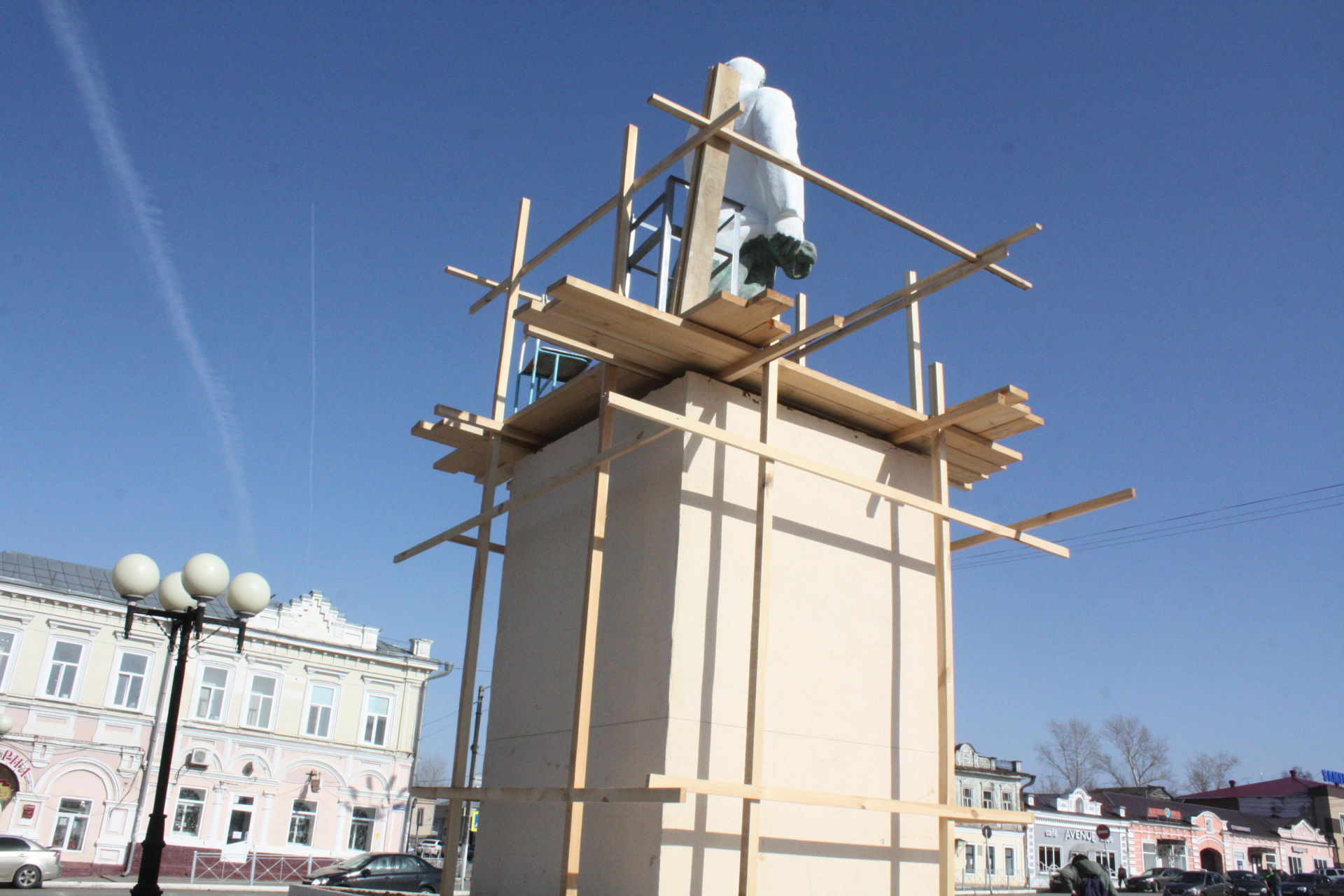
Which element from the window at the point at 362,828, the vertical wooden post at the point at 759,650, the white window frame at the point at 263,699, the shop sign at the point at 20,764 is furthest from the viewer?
the window at the point at 362,828

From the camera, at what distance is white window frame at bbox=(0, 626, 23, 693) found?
28078 mm

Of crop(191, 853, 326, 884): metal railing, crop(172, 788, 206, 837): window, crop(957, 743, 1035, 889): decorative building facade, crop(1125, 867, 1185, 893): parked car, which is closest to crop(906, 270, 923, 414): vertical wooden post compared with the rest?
crop(191, 853, 326, 884): metal railing

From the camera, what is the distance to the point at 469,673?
21.3 ft

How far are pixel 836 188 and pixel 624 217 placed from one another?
1.27 meters

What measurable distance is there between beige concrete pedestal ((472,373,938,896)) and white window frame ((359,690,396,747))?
1142 inches

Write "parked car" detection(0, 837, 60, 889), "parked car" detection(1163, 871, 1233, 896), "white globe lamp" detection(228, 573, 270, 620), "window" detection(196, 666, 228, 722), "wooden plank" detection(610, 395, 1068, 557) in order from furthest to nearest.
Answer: "parked car" detection(1163, 871, 1233, 896)
"window" detection(196, 666, 228, 722)
"parked car" detection(0, 837, 60, 889)
"white globe lamp" detection(228, 573, 270, 620)
"wooden plank" detection(610, 395, 1068, 557)

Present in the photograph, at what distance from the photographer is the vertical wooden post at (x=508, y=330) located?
7270mm

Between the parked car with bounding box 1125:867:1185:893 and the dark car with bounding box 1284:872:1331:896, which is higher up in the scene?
the dark car with bounding box 1284:872:1331:896

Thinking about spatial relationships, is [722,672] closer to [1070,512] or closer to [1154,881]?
[1070,512]

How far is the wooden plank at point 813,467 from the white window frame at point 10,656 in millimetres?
29818

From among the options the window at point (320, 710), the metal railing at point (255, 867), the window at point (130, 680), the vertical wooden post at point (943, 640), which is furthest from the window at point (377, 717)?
the vertical wooden post at point (943, 640)

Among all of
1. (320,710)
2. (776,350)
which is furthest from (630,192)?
(320,710)

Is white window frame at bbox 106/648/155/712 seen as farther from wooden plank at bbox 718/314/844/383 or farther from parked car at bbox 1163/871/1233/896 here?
parked car at bbox 1163/871/1233/896

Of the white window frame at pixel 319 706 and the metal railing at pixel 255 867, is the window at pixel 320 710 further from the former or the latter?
the metal railing at pixel 255 867
